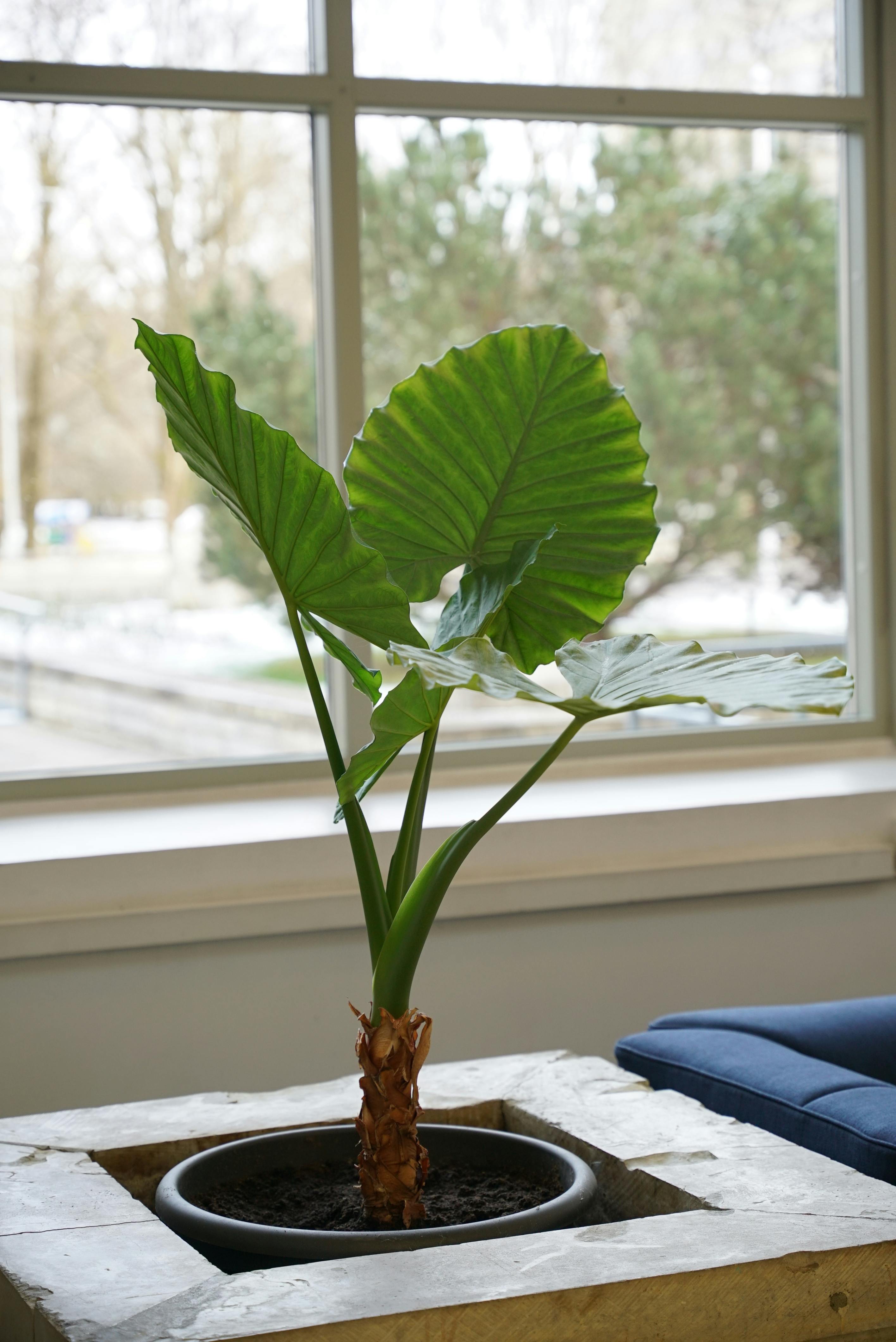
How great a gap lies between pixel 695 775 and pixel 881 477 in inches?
33.6

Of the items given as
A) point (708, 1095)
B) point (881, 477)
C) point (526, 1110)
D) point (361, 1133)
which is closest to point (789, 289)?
point (881, 477)

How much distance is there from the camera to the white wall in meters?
2.34

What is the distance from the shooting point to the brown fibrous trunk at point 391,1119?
1172mm

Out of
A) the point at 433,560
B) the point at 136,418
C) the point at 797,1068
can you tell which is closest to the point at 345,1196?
the point at 433,560

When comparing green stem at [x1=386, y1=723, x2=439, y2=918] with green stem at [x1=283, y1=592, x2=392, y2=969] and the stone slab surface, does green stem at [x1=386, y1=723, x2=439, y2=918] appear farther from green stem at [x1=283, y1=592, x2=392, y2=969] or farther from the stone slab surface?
the stone slab surface

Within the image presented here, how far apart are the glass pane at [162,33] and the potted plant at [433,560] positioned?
72.4 inches

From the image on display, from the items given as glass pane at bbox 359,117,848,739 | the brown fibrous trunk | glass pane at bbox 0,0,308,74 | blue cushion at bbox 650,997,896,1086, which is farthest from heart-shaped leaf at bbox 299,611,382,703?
glass pane at bbox 0,0,308,74

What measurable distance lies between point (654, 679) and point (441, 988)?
1578 mm

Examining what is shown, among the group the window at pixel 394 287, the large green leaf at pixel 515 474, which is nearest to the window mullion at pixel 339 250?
the window at pixel 394 287

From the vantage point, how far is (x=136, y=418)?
2.82m

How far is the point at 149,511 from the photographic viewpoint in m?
2.84

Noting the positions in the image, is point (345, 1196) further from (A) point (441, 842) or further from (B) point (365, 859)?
(A) point (441, 842)

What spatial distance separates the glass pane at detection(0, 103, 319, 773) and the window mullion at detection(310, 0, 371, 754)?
46 millimetres

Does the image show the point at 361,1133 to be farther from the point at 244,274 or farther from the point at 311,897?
the point at 244,274
